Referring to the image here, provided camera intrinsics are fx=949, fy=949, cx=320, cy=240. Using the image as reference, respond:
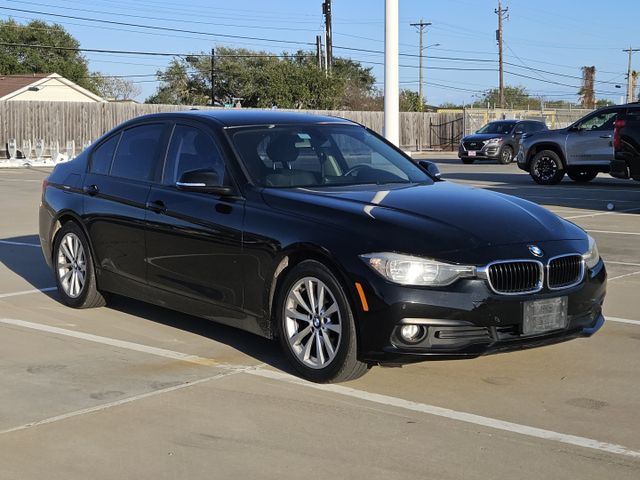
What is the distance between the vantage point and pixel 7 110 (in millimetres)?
35719

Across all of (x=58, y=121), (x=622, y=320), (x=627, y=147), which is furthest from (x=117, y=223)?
(x=58, y=121)

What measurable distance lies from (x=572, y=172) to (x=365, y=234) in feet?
60.1

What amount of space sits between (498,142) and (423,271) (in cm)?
2896

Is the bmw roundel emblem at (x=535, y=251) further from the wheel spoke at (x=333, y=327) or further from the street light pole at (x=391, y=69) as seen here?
the street light pole at (x=391, y=69)

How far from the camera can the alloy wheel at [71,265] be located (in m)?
7.88

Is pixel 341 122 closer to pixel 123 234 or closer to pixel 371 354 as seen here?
pixel 123 234

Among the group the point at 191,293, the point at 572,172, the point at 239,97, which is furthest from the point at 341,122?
the point at 239,97

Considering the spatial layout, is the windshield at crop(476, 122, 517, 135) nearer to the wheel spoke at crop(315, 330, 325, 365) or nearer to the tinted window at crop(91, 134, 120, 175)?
the tinted window at crop(91, 134, 120, 175)

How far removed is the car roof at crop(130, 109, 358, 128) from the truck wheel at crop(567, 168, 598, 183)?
16.2 metres

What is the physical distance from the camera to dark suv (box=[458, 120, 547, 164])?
110 ft

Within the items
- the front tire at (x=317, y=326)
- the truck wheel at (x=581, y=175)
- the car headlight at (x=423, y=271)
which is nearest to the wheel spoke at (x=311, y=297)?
the front tire at (x=317, y=326)

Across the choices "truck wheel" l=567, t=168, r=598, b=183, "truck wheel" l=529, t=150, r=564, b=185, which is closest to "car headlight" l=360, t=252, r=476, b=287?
"truck wheel" l=529, t=150, r=564, b=185

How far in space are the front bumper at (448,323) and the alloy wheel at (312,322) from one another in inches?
10.5

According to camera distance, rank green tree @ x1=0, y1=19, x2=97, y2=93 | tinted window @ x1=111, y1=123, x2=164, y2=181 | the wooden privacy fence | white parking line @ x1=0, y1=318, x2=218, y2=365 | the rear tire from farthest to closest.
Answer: green tree @ x1=0, y1=19, x2=97, y2=93
the wooden privacy fence
the rear tire
tinted window @ x1=111, y1=123, x2=164, y2=181
white parking line @ x1=0, y1=318, x2=218, y2=365
